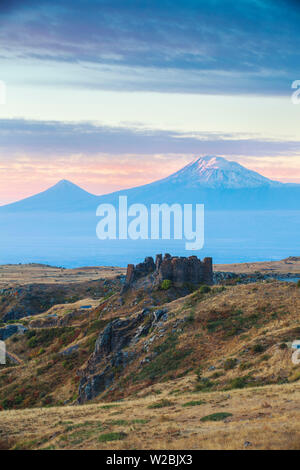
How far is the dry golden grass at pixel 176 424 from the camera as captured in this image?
1509cm

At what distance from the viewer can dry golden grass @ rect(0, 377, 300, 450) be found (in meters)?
15.1

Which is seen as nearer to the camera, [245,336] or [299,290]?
[245,336]

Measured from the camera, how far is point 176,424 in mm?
18422

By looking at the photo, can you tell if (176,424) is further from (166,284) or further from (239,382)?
(166,284)

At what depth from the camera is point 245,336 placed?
33219mm

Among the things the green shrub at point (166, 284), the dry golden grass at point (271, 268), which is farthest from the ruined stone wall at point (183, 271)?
the dry golden grass at point (271, 268)

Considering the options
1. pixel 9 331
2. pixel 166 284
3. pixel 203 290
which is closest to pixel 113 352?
pixel 203 290

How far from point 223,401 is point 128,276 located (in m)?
36.0

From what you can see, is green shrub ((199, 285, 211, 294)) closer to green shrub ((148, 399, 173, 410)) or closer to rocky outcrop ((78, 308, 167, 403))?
rocky outcrop ((78, 308, 167, 403))

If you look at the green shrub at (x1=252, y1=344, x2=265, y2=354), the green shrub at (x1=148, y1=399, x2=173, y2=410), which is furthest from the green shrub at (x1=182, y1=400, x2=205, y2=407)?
the green shrub at (x1=252, y1=344, x2=265, y2=354)
